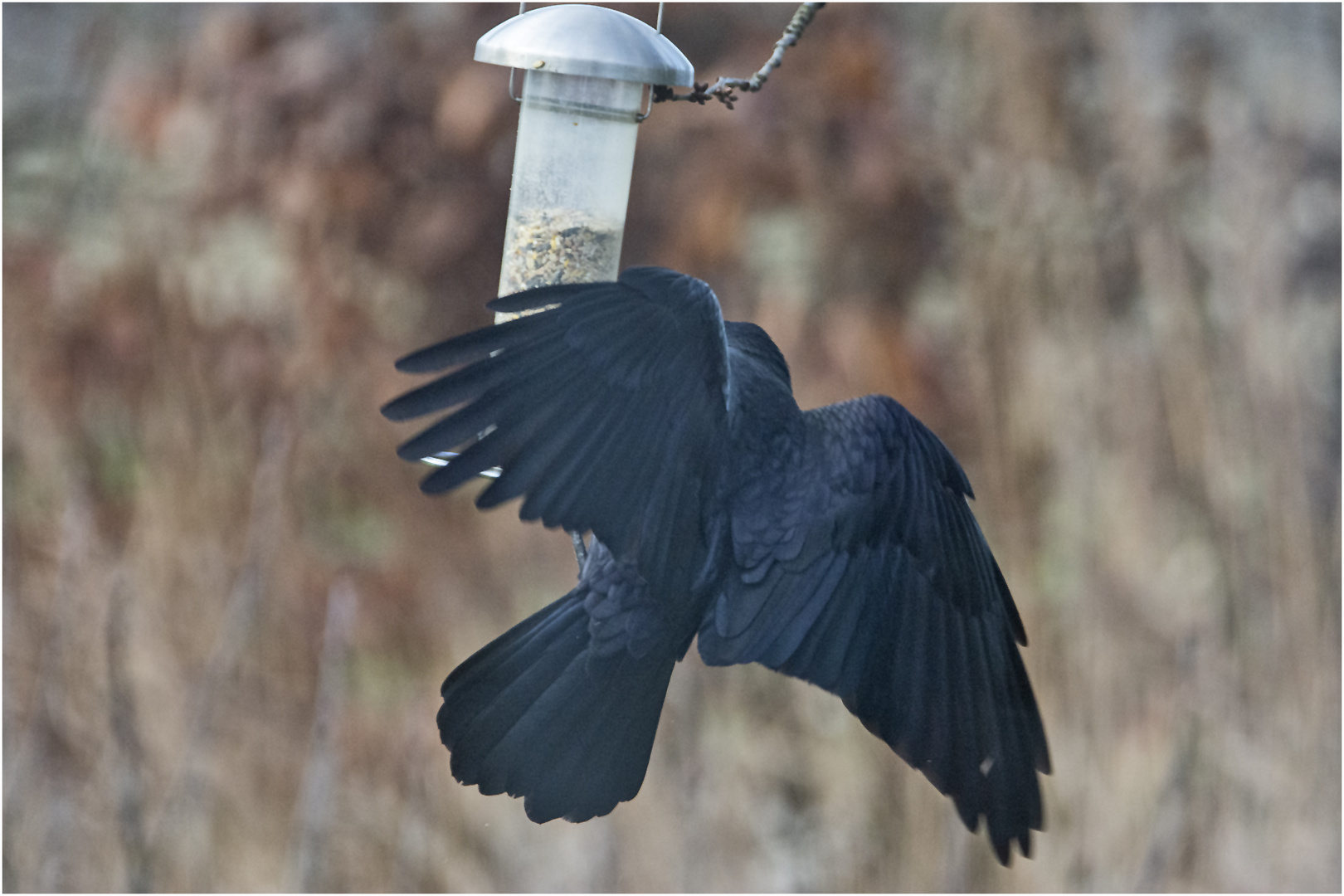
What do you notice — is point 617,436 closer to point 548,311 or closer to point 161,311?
point 548,311

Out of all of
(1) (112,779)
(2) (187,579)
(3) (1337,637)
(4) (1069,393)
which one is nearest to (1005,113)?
(4) (1069,393)

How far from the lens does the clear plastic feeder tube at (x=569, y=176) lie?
2.62 meters

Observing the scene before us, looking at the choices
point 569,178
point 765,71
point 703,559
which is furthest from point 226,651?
point 765,71

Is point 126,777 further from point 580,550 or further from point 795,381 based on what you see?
point 795,381

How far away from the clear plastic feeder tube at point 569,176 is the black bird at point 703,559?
1.45 ft

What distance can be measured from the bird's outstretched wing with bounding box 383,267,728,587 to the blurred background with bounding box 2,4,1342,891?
2.29m

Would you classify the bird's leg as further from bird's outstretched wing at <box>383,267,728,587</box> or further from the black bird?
bird's outstretched wing at <box>383,267,728,587</box>

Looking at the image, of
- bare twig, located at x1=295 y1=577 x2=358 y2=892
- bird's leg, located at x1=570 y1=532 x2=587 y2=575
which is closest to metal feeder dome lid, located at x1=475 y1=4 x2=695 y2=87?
bird's leg, located at x1=570 y1=532 x2=587 y2=575

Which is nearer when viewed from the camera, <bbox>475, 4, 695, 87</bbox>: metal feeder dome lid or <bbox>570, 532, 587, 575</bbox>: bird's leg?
<bbox>475, 4, 695, 87</bbox>: metal feeder dome lid

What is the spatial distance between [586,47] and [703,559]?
99 cm

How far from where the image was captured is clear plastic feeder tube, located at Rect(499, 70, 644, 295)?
2.62m

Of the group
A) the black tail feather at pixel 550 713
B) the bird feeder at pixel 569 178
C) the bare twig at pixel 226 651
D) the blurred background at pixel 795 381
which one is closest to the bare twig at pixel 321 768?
the blurred background at pixel 795 381

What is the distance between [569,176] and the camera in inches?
105

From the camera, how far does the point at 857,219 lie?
491 cm
